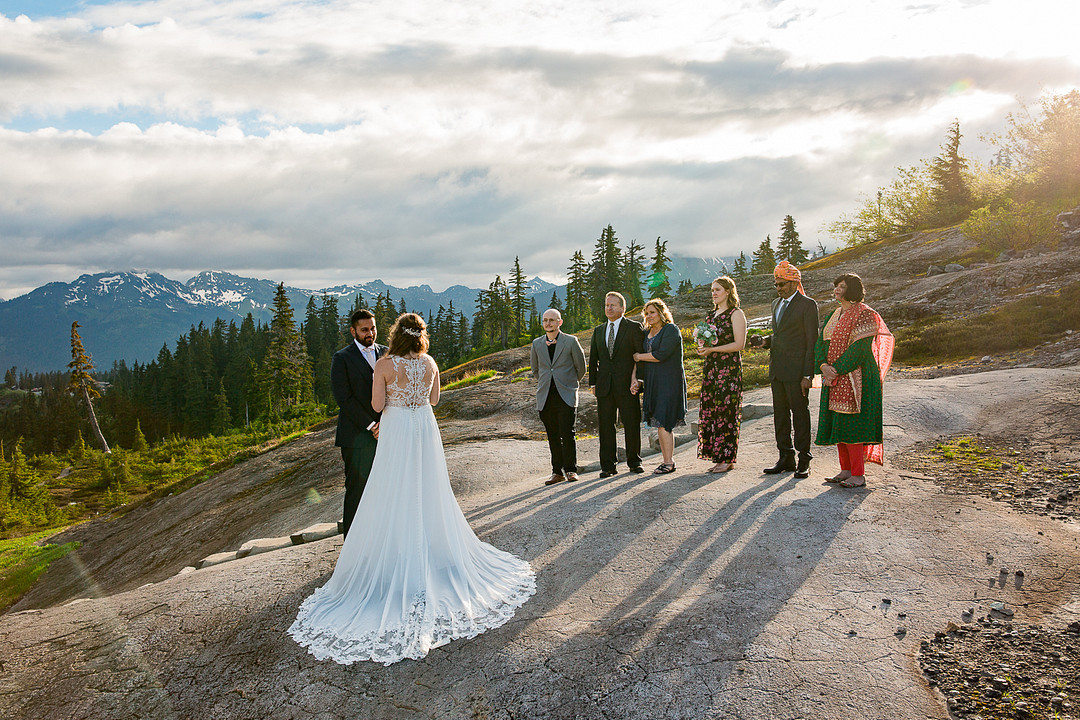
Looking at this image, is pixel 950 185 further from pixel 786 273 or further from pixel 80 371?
pixel 80 371

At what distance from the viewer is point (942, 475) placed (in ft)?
24.3

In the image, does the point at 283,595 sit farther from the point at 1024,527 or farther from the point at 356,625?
the point at 1024,527

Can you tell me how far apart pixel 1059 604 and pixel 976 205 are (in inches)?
2646

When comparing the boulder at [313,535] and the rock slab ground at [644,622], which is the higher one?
the rock slab ground at [644,622]

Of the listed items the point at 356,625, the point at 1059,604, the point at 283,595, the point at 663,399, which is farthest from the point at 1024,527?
the point at 283,595

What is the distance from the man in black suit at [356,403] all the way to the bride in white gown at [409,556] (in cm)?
117

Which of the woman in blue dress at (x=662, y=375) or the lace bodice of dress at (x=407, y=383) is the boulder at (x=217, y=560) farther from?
the woman in blue dress at (x=662, y=375)

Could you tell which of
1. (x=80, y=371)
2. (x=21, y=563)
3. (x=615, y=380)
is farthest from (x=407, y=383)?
(x=80, y=371)

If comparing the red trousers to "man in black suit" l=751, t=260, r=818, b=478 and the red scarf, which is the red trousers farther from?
"man in black suit" l=751, t=260, r=818, b=478

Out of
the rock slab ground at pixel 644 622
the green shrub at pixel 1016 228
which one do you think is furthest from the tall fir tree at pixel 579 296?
the rock slab ground at pixel 644 622

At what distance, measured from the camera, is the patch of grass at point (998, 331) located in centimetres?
1602

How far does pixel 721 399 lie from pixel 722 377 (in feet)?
1.08

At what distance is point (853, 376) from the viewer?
695cm

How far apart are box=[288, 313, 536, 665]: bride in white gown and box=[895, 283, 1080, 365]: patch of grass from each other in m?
17.8
